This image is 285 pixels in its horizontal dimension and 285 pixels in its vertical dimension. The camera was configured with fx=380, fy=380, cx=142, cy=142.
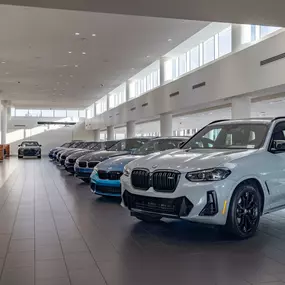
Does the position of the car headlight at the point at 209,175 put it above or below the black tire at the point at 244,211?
above

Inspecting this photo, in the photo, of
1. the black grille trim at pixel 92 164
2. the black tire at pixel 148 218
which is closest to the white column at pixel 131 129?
the black grille trim at pixel 92 164

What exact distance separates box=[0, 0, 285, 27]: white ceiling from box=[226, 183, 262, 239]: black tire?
3.73m

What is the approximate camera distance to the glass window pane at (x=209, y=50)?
1660 cm

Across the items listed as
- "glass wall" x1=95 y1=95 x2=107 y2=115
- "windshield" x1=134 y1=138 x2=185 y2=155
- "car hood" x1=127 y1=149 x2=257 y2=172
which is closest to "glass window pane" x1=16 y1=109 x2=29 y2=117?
"glass wall" x1=95 y1=95 x2=107 y2=115

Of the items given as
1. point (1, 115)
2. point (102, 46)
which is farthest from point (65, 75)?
point (1, 115)

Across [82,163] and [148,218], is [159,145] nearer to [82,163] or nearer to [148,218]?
[82,163]

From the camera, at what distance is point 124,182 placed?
5.64m

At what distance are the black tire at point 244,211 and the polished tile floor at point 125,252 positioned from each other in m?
0.15

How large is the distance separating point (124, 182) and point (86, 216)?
4.53ft

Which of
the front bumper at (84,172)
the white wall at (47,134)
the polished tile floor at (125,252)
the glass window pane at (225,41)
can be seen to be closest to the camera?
the polished tile floor at (125,252)

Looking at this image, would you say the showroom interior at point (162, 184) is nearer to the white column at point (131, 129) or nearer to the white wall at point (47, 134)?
the white column at point (131, 129)

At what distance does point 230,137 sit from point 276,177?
99 centimetres

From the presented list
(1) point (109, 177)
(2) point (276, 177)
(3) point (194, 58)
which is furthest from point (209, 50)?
(2) point (276, 177)

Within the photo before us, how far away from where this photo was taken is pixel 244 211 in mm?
4938
